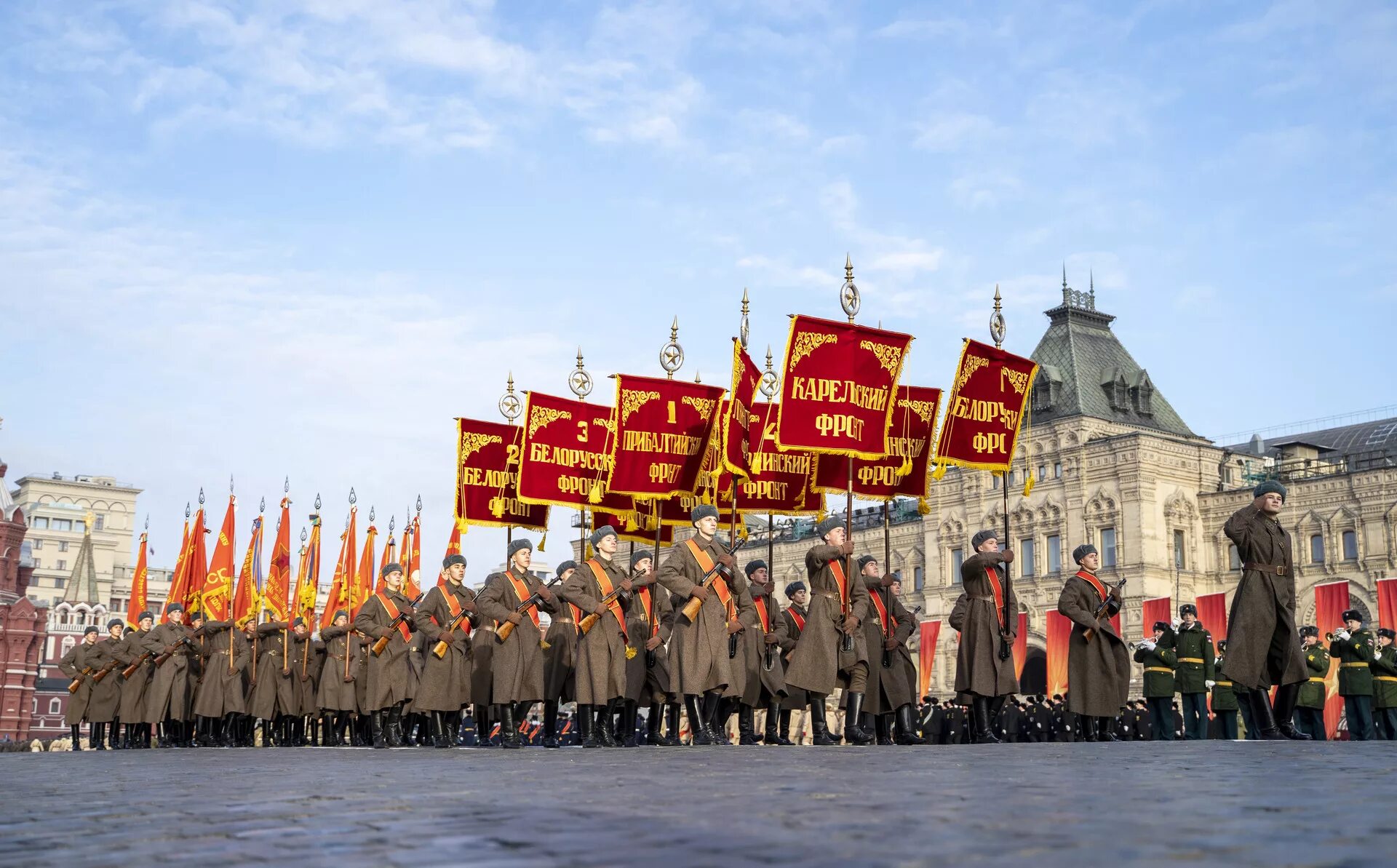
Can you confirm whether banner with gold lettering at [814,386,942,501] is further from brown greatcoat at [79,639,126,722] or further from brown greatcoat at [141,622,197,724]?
brown greatcoat at [79,639,126,722]

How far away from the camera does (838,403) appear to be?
14133 mm

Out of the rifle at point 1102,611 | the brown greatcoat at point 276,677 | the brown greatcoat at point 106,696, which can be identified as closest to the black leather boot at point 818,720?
the rifle at point 1102,611

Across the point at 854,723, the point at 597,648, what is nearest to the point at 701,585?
the point at 597,648

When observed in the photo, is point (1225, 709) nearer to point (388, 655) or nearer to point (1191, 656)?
point (1191, 656)

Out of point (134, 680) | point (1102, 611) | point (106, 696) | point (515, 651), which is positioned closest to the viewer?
point (1102, 611)

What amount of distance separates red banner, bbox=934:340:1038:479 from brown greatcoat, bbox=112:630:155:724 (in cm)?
1183

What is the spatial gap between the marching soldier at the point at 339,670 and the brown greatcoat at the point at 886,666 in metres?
6.99

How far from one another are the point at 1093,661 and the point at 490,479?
31.2 feet

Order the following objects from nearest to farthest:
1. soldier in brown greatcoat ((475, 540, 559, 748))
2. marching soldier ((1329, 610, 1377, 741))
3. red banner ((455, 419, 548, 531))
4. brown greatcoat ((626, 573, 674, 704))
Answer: brown greatcoat ((626, 573, 674, 704))
soldier in brown greatcoat ((475, 540, 559, 748))
marching soldier ((1329, 610, 1377, 741))
red banner ((455, 419, 548, 531))

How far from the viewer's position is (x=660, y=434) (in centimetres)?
1677

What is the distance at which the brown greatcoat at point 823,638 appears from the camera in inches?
466

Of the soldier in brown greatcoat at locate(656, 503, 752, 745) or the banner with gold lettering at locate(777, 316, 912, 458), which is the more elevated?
the banner with gold lettering at locate(777, 316, 912, 458)

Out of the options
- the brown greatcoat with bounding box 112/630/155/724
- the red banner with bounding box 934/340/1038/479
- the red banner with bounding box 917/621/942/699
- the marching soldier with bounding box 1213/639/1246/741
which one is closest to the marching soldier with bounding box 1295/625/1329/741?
the marching soldier with bounding box 1213/639/1246/741

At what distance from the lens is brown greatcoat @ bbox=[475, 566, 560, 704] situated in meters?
13.1
